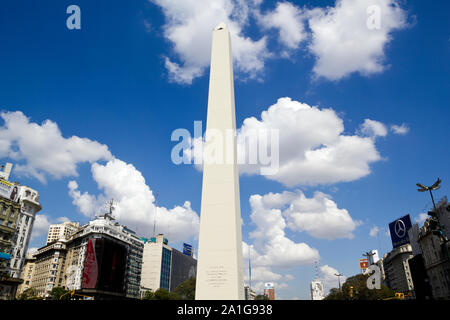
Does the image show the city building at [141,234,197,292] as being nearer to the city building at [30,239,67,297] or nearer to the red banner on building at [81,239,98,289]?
the city building at [30,239,67,297]

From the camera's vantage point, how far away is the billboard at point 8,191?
171 feet

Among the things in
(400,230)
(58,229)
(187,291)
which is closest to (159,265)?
(187,291)

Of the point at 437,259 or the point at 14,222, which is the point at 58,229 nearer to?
the point at 14,222

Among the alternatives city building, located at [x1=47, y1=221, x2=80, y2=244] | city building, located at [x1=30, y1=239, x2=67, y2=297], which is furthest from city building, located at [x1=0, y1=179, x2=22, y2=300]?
city building, located at [x1=47, y1=221, x2=80, y2=244]

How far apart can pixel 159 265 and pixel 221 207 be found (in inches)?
4714

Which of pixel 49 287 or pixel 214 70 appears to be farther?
pixel 49 287

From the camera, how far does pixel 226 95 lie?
67.1ft

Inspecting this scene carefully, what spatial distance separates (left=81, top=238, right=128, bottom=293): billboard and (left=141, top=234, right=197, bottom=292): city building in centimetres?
3308

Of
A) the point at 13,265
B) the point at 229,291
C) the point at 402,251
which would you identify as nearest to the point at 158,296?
the point at 13,265

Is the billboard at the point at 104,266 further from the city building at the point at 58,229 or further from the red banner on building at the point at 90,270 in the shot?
the city building at the point at 58,229

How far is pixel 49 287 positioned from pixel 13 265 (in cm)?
3909

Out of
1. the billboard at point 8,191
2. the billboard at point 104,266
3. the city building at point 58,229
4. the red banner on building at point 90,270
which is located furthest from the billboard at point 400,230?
the city building at point 58,229

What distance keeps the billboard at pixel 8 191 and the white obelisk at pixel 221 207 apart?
49.3 metres
